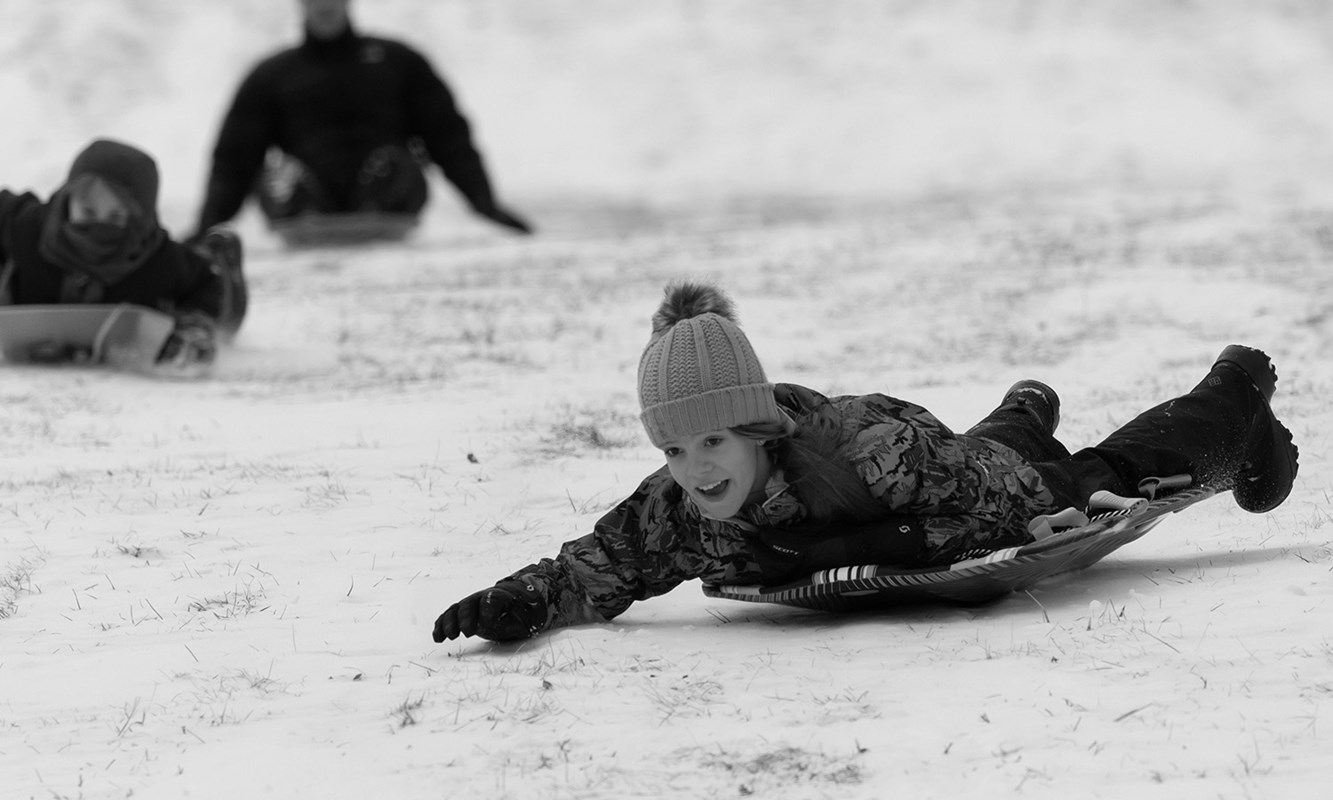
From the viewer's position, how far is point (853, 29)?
24047 mm

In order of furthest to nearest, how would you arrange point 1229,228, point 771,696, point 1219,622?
point 1229,228 < point 1219,622 < point 771,696

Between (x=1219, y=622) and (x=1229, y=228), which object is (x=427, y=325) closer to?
(x=1229, y=228)

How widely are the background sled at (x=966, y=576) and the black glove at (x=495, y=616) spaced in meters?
0.42

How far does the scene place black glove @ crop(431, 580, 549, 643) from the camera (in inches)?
142

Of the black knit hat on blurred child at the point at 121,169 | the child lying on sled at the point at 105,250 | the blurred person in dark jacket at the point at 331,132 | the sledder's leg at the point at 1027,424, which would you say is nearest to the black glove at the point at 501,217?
the blurred person in dark jacket at the point at 331,132

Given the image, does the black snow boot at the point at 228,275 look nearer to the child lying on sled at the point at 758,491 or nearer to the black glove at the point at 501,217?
the black glove at the point at 501,217

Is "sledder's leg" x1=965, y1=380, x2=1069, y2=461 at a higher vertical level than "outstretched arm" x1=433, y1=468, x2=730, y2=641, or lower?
higher

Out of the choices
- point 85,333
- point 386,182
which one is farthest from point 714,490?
point 386,182

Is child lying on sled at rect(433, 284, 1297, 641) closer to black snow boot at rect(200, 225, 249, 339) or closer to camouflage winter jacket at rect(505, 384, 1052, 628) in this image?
camouflage winter jacket at rect(505, 384, 1052, 628)

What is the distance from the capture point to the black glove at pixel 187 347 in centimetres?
793

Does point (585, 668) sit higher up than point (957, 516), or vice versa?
point (957, 516)

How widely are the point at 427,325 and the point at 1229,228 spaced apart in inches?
197

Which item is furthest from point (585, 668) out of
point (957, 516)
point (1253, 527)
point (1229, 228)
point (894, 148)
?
point (894, 148)

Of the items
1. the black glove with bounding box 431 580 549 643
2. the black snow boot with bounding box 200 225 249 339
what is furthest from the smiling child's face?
the black snow boot with bounding box 200 225 249 339
